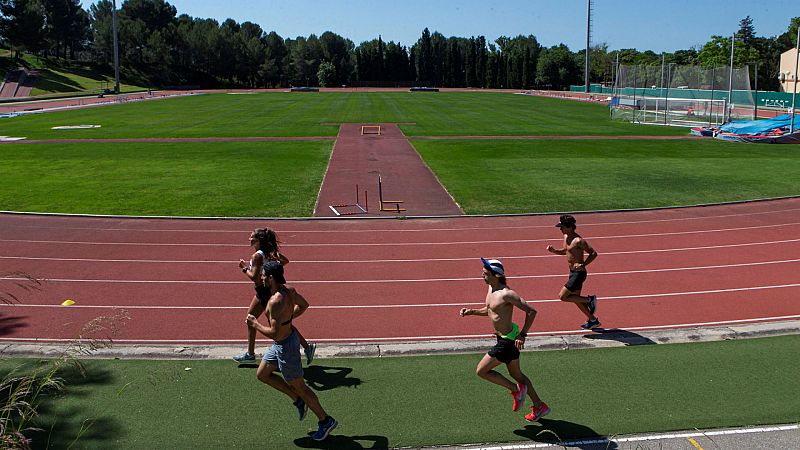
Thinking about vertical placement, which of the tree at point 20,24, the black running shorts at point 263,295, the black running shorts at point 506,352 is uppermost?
the tree at point 20,24

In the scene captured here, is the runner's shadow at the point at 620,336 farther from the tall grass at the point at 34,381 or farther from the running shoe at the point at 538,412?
the tall grass at the point at 34,381

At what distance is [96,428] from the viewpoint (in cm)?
720

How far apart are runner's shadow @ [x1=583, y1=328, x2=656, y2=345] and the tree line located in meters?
117

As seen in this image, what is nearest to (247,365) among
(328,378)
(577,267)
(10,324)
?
(328,378)

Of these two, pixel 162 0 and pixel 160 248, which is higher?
pixel 162 0

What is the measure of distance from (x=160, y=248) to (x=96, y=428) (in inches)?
346

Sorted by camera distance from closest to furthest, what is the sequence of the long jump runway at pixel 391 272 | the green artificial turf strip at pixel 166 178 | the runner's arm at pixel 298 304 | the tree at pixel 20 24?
the runner's arm at pixel 298 304 < the long jump runway at pixel 391 272 < the green artificial turf strip at pixel 166 178 < the tree at pixel 20 24

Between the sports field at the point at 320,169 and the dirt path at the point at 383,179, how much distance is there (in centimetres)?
62

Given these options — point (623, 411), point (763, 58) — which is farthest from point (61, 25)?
point (623, 411)

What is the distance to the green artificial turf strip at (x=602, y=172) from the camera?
21109mm

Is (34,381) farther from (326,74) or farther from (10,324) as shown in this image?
(326,74)

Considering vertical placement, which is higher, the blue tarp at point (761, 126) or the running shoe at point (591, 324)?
the blue tarp at point (761, 126)

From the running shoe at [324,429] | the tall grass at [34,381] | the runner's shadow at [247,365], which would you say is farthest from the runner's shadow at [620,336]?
the tall grass at [34,381]

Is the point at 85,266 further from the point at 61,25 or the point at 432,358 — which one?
the point at 61,25
